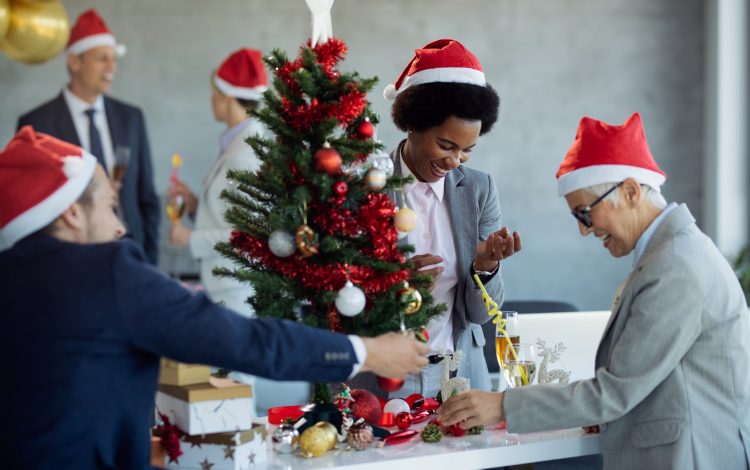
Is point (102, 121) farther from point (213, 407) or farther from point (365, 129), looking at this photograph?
point (213, 407)

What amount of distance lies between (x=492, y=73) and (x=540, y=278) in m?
1.56

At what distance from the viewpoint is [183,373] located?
2.09 metres

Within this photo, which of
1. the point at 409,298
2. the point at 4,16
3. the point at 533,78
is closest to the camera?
the point at 409,298

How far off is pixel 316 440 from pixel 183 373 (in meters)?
0.37

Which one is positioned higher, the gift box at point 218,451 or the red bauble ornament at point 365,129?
the red bauble ornament at point 365,129

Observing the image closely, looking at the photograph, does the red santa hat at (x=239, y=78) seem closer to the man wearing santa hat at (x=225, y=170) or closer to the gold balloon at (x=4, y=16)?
the man wearing santa hat at (x=225, y=170)

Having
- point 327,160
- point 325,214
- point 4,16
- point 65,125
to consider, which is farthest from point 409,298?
point 65,125

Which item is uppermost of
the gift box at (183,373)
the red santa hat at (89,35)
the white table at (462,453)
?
the red santa hat at (89,35)

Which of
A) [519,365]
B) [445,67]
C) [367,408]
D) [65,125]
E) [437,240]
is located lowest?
[367,408]

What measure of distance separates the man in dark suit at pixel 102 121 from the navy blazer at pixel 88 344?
3538mm

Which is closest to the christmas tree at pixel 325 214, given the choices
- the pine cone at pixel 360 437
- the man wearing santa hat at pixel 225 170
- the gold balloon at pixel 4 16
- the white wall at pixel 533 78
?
the pine cone at pixel 360 437

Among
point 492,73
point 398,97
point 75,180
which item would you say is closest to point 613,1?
point 492,73

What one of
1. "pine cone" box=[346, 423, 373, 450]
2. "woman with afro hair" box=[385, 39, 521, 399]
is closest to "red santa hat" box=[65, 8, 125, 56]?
"woman with afro hair" box=[385, 39, 521, 399]

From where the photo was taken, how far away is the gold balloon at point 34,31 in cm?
375
